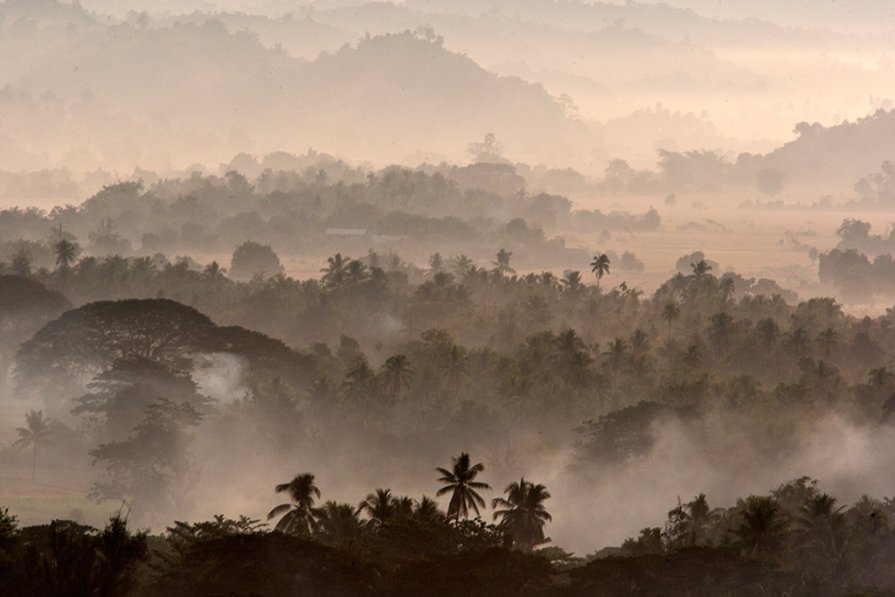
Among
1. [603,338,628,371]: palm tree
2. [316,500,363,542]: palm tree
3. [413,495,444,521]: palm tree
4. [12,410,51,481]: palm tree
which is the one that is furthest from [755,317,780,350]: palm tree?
[316,500,363,542]: palm tree

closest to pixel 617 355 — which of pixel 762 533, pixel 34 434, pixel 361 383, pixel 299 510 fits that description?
pixel 361 383

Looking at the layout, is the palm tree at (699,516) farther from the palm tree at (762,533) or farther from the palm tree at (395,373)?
the palm tree at (395,373)

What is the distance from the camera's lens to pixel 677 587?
81.9 meters

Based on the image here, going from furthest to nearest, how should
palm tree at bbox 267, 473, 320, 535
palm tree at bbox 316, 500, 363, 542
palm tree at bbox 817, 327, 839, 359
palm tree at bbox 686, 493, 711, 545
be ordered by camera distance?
palm tree at bbox 817, 327, 839, 359 → palm tree at bbox 686, 493, 711, 545 → palm tree at bbox 316, 500, 363, 542 → palm tree at bbox 267, 473, 320, 535

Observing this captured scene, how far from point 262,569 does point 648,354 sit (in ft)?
290

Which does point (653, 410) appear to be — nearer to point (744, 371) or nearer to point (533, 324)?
point (744, 371)

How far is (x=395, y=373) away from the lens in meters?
140

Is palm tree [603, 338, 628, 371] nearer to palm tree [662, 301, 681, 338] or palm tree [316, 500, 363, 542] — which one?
palm tree [662, 301, 681, 338]

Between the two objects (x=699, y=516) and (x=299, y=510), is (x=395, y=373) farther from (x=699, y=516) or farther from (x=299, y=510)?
(x=299, y=510)

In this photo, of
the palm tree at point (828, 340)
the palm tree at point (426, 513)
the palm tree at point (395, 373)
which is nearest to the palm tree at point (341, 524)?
the palm tree at point (426, 513)

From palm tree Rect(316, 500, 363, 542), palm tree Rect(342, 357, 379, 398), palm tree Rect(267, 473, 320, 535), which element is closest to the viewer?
palm tree Rect(267, 473, 320, 535)

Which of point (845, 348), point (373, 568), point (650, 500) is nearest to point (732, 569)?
point (373, 568)

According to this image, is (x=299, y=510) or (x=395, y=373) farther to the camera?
(x=395, y=373)

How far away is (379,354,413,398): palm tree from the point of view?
13938 centimetres
